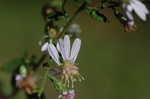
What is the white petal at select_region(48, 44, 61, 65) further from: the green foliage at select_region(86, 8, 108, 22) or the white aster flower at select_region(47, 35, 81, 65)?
the green foliage at select_region(86, 8, 108, 22)

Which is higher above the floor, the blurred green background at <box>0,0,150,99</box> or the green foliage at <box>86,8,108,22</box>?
the green foliage at <box>86,8,108,22</box>

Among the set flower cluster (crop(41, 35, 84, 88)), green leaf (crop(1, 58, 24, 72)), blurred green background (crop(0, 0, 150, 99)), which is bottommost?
blurred green background (crop(0, 0, 150, 99))

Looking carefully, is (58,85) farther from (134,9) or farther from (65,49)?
(134,9)

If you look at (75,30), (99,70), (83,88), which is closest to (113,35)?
(99,70)

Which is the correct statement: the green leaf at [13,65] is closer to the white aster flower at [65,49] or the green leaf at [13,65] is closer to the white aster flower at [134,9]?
the white aster flower at [65,49]

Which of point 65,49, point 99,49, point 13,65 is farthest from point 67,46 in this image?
point 99,49

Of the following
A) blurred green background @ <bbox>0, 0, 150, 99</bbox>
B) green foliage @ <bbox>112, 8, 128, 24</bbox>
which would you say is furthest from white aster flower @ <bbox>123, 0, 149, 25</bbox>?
blurred green background @ <bbox>0, 0, 150, 99</bbox>

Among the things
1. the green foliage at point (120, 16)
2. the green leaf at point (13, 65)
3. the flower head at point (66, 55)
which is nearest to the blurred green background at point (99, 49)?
the green leaf at point (13, 65)
